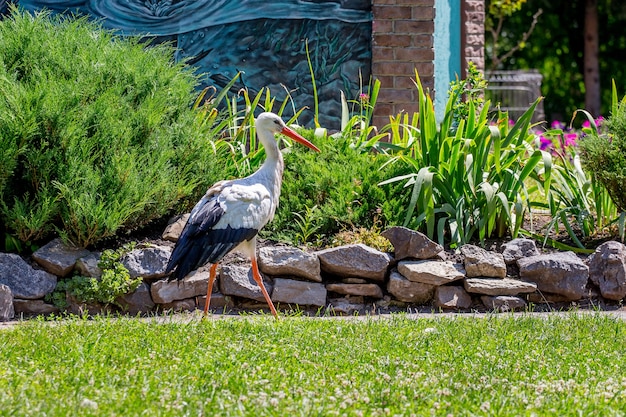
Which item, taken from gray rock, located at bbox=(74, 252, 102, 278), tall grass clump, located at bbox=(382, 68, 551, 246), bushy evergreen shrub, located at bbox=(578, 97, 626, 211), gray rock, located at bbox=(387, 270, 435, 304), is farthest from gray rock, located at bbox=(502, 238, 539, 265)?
gray rock, located at bbox=(74, 252, 102, 278)

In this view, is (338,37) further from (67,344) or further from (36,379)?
(36,379)

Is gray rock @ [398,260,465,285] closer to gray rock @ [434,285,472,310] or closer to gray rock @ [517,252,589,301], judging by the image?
gray rock @ [434,285,472,310]

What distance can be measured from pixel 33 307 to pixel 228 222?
4.68 ft

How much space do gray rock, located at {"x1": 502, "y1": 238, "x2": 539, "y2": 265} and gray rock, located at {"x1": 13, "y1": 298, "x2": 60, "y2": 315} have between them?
9.79ft

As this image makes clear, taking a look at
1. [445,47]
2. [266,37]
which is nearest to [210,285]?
[266,37]

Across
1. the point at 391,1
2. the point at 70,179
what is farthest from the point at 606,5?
the point at 70,179

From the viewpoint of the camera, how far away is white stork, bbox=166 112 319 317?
5582mm

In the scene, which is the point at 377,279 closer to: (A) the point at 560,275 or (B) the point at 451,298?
(B) the point at 451,298

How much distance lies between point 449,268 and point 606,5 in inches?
734

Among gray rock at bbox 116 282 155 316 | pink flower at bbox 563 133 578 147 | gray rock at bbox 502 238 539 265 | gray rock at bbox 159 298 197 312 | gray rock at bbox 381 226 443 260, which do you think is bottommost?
gray rock at bbox 159 298 197 312

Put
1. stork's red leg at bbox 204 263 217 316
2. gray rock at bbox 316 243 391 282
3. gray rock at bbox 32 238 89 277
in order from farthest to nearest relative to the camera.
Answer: gray rock at bbox 316 243 391 282 < gray rock at bbox 32 238 89 277 < stork's red leg at bbox 204 263 217 316

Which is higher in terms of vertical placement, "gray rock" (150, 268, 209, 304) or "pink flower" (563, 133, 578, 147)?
"pink flower" (563, 133, 578, 147)

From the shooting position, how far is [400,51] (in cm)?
905

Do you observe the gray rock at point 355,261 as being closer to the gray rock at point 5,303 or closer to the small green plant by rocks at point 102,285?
the small green plant by rocks at point 102,285
